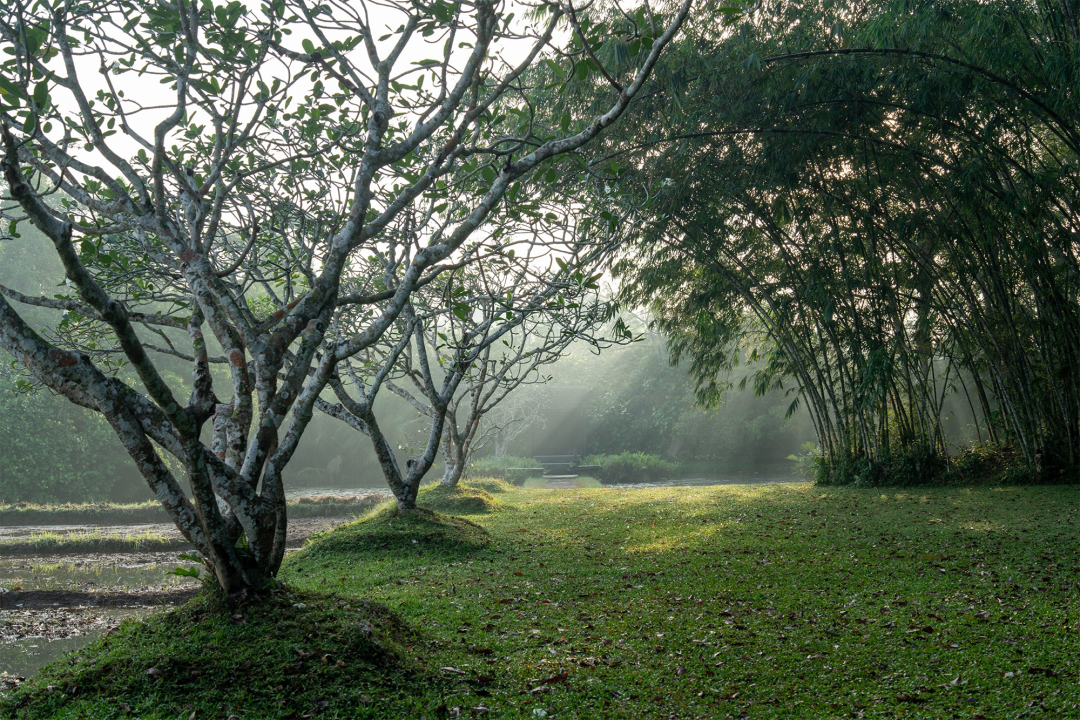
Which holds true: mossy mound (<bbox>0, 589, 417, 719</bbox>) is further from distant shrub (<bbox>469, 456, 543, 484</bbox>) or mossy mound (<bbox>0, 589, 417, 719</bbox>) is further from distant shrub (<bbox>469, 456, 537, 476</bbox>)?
distant shrub (<bbox>469, 456, 543, 484</bbox>)

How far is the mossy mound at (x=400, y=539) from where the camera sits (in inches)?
207

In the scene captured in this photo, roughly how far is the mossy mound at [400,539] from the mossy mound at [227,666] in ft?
8.54

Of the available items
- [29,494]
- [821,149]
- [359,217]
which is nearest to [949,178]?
[821,149]

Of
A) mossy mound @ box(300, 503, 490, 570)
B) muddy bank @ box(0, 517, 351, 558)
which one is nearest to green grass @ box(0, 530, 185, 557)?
muddy bank @ box(0, 517, 351, 558)

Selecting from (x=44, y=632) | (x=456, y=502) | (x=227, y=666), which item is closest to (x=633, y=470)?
(x=456, y=502)

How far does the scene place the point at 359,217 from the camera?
9.66ft

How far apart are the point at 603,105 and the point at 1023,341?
5967mm

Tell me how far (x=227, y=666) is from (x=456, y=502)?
19.9ft

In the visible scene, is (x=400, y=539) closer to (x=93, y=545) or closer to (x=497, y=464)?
(x=93, y=545)

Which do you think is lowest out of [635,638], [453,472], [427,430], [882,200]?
[635,638]

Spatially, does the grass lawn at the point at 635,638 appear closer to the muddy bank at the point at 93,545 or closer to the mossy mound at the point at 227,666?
the mossy mound at the point at 227,666

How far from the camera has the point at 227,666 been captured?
2234 mm

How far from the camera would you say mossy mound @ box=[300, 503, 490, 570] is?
17.3 feet

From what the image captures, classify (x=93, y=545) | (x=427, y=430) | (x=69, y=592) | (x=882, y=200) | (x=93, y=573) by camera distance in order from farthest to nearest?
1. (x=427, y=430)
2. (x=93, y=545)
3. (x=882, y=200)
4. (x=93, y=573)
5. (x=69, y=592)
